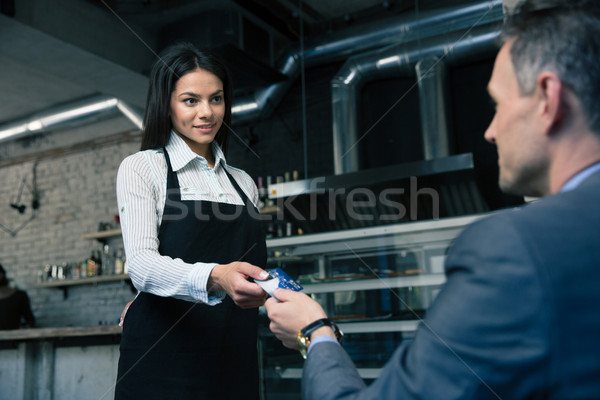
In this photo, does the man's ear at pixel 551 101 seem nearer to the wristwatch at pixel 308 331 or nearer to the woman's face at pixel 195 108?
the wristwatch at pixel 308 331

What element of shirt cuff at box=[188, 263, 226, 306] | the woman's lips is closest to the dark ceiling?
the woman's lips

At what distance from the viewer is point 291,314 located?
821 millimetres

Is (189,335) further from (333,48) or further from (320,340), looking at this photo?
(333,48)

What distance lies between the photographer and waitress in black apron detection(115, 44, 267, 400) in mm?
1229

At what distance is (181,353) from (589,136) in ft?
3.24

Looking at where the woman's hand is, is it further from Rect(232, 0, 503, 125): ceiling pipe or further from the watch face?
Rect(232, 0, 503, 125): ceiling pipe

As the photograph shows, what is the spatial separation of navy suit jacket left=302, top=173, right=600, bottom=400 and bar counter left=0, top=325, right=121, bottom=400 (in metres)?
3.40

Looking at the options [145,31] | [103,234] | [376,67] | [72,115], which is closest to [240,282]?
[376,67]

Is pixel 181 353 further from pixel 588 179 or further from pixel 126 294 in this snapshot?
pixel 126 294

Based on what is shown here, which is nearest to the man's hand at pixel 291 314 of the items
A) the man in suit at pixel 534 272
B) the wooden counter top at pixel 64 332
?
the man in suit at pixel 534 272

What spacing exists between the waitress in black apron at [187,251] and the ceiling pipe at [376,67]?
333cm

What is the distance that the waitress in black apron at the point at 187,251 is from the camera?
123 centimetres

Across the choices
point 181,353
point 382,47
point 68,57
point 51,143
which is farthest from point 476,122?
point 51,143

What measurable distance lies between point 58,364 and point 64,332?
484mm
